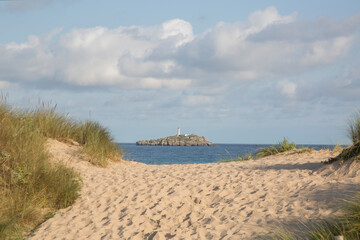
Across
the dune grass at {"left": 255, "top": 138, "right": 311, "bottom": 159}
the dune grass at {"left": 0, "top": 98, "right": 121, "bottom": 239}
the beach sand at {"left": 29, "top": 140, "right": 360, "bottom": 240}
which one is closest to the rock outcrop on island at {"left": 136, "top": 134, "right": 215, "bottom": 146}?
the dune grass at {"left": 255, "top": 138, "right": 311, "bottom": 159}

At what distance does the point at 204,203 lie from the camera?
7.23 meters

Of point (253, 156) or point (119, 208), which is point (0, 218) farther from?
point (253, 156)

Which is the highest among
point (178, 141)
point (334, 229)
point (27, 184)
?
point (178, 141)

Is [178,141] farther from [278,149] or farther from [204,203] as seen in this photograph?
[204,203]

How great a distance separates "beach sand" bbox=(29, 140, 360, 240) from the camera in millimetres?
6043

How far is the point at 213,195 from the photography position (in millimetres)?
7598

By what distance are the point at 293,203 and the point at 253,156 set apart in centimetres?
858

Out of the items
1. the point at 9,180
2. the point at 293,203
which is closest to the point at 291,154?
the point at 293,203

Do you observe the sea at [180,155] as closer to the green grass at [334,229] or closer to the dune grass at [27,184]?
the dune grass at [27,184]

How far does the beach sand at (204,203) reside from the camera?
6.04 m

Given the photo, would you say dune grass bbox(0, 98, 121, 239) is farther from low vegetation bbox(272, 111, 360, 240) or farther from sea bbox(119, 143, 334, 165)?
sea bbox(119, 143, 334, 165)

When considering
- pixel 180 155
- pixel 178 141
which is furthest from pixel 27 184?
pixel 178 141

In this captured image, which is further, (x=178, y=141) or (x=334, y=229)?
(x=178, y=141)

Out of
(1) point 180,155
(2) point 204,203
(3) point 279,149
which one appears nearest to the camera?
(2) point 204,203
